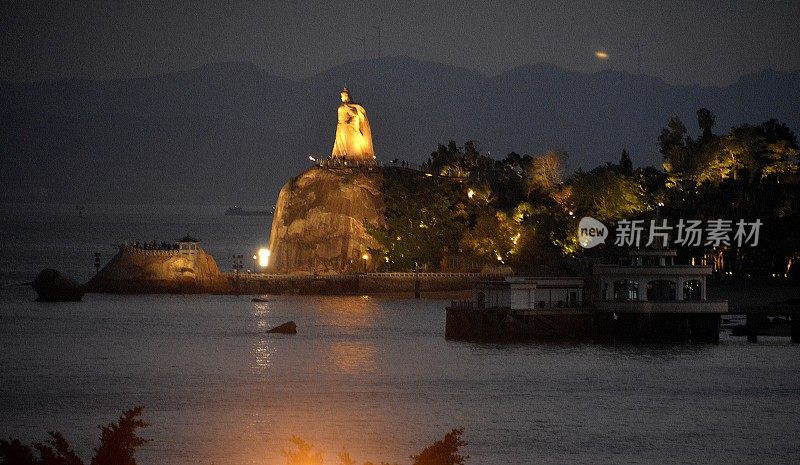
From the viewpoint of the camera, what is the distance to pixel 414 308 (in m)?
134

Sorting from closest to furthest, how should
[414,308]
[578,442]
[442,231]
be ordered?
[578,442] < [414,308] < [442,231]

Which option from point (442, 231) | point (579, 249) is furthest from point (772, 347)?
point (442, 231)


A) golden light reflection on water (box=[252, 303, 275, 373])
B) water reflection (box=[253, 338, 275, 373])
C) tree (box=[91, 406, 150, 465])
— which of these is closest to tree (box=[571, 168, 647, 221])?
golden light reflection on water (box=[252, 303, 275, 373])

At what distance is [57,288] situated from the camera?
144 meters

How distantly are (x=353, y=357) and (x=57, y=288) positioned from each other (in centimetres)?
5352

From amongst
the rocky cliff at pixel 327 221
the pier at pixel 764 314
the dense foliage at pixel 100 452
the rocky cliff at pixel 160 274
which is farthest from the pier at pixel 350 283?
Answer: the dense foliage at pixel 100 452

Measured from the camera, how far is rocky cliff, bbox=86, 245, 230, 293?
149 meters

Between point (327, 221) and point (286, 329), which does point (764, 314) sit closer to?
point (286, 329)

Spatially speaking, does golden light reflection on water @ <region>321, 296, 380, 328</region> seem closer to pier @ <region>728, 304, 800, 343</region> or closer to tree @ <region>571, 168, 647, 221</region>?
tree @ <region>571, 168, 647, 221</region>

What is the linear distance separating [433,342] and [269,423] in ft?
114

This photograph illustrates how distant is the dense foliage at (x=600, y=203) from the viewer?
454 feet

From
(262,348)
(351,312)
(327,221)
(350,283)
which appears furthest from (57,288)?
(262,348)

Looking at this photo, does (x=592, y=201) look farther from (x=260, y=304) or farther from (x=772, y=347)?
(x=772, y=347)

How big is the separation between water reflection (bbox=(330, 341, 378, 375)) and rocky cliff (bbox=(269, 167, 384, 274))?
5941cm
